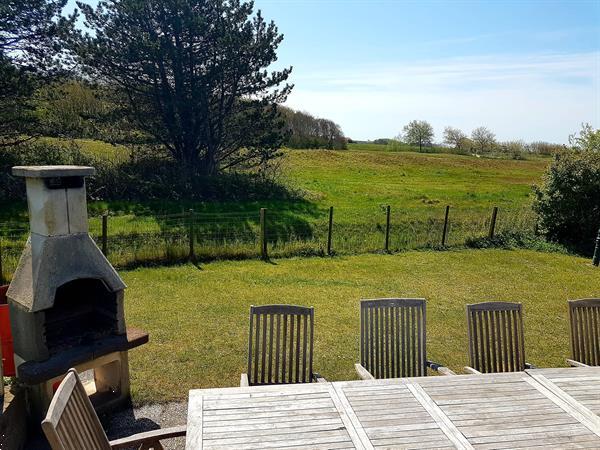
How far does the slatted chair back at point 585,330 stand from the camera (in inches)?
161

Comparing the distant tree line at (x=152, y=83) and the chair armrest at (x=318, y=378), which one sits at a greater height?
the distant tree line at (x=152, y=83)

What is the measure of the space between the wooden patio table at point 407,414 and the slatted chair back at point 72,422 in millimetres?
494

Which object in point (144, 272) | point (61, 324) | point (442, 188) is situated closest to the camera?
point (61, 324)

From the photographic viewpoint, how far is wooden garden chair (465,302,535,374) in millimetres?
3992

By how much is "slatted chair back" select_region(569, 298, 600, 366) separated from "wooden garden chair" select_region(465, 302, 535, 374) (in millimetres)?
519

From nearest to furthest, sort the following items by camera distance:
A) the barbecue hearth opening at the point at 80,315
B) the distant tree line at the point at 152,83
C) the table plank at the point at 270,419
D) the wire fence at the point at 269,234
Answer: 1. the table plank at the point at 270,419
2. the barbecue hearth opening at the point at 80,315
3. the wire fence at the point at 269,234
4. the distant tree line at the point at 152,83

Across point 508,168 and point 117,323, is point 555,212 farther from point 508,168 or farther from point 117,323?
point 508,168

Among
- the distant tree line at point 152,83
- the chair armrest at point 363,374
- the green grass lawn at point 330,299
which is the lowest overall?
the green grass lawn at point 330,299

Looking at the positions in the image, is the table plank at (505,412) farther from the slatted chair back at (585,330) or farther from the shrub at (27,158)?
the shrub at (27,158)

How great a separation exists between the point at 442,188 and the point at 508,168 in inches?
623

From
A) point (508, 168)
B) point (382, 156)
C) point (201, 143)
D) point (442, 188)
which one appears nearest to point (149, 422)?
point (201, 143)

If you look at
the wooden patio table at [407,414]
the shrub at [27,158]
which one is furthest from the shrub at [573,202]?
the shrub at [27,158]

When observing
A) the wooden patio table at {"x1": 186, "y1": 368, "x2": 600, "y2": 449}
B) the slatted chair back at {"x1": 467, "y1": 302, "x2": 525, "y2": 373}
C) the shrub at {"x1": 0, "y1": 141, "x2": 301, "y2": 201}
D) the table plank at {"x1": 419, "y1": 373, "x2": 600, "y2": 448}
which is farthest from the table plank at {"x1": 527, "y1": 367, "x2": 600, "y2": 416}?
the shrub at {"x1": 0, "y1": 141, "x2": 301, "y2": 201}

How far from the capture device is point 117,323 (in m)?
4.20
